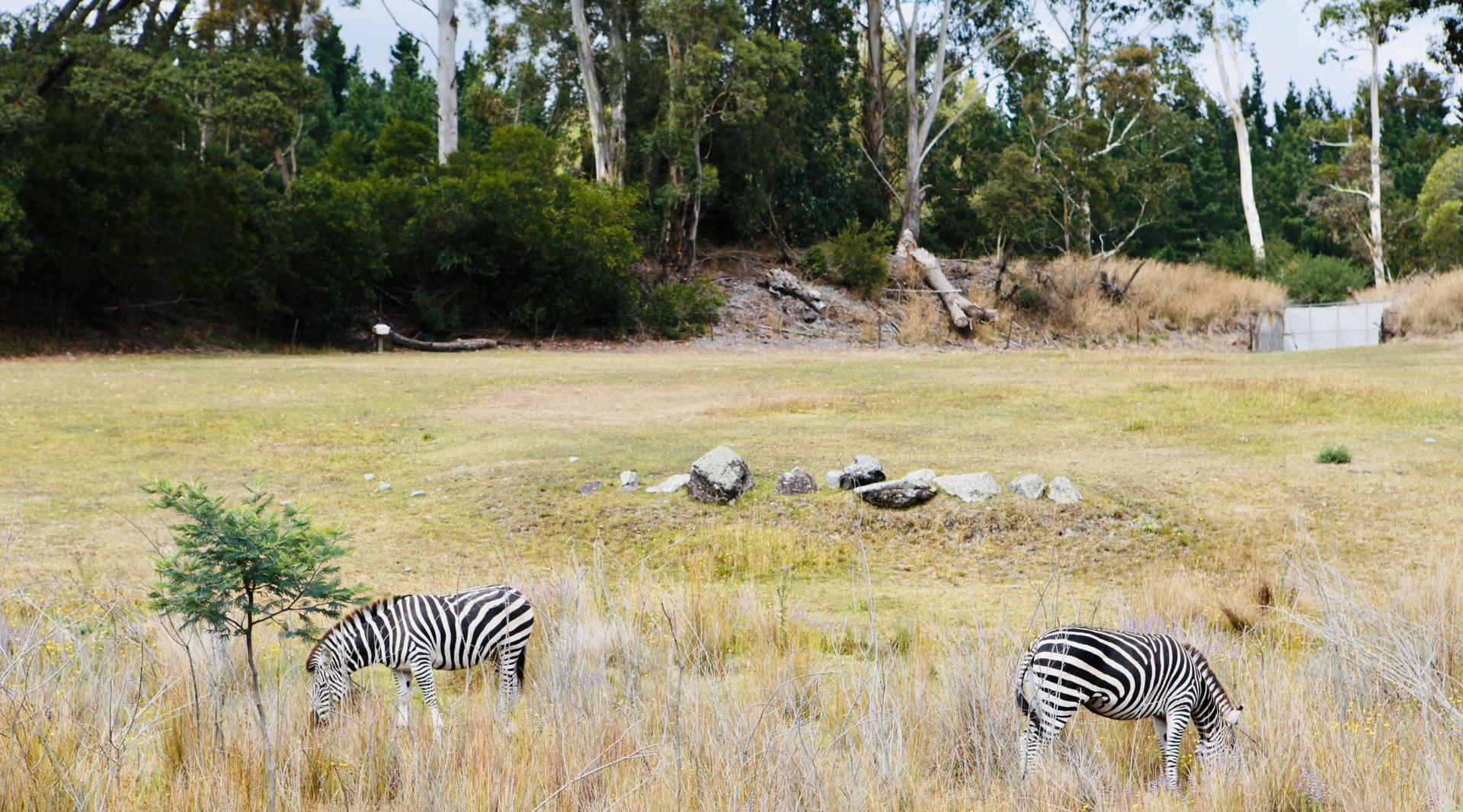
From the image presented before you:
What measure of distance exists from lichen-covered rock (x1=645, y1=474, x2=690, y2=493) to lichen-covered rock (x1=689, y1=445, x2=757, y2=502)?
202mm

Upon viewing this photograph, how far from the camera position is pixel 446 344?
33.2 meters

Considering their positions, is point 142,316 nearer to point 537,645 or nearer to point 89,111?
point 89,111

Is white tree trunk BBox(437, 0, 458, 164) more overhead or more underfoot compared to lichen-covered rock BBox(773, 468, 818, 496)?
more overhead

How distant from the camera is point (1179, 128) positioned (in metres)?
55.6

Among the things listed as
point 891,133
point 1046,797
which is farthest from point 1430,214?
point 1046,797

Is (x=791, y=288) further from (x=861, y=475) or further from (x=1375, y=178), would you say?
(x=1375, y=178)

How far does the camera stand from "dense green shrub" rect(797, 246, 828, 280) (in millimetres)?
42594

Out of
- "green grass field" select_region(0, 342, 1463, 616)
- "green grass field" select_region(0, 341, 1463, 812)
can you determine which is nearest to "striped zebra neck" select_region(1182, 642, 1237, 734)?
"green grass field" select_region(0, 341, 1463, 812)

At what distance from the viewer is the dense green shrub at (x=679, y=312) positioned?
36.5 metres

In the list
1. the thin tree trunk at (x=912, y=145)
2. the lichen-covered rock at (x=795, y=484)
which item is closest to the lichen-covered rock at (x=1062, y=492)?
the lichen-covered rock at (x=795, y=484)

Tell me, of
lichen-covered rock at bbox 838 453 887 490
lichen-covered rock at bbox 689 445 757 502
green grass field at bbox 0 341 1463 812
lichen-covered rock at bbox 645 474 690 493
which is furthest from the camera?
lichen-covered rock at bbox 645 474 690 493

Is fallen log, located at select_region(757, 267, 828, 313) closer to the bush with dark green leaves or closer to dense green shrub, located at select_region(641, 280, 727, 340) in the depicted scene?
dense green shrub, located at select_region(641, 280, 727, 340)

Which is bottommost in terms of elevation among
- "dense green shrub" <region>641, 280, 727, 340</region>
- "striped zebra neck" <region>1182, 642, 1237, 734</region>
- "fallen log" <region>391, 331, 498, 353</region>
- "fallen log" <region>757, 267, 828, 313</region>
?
"striped zebra neck" <region>1182, 642, 1237, 734</region>

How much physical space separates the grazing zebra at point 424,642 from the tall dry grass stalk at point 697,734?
12cm
